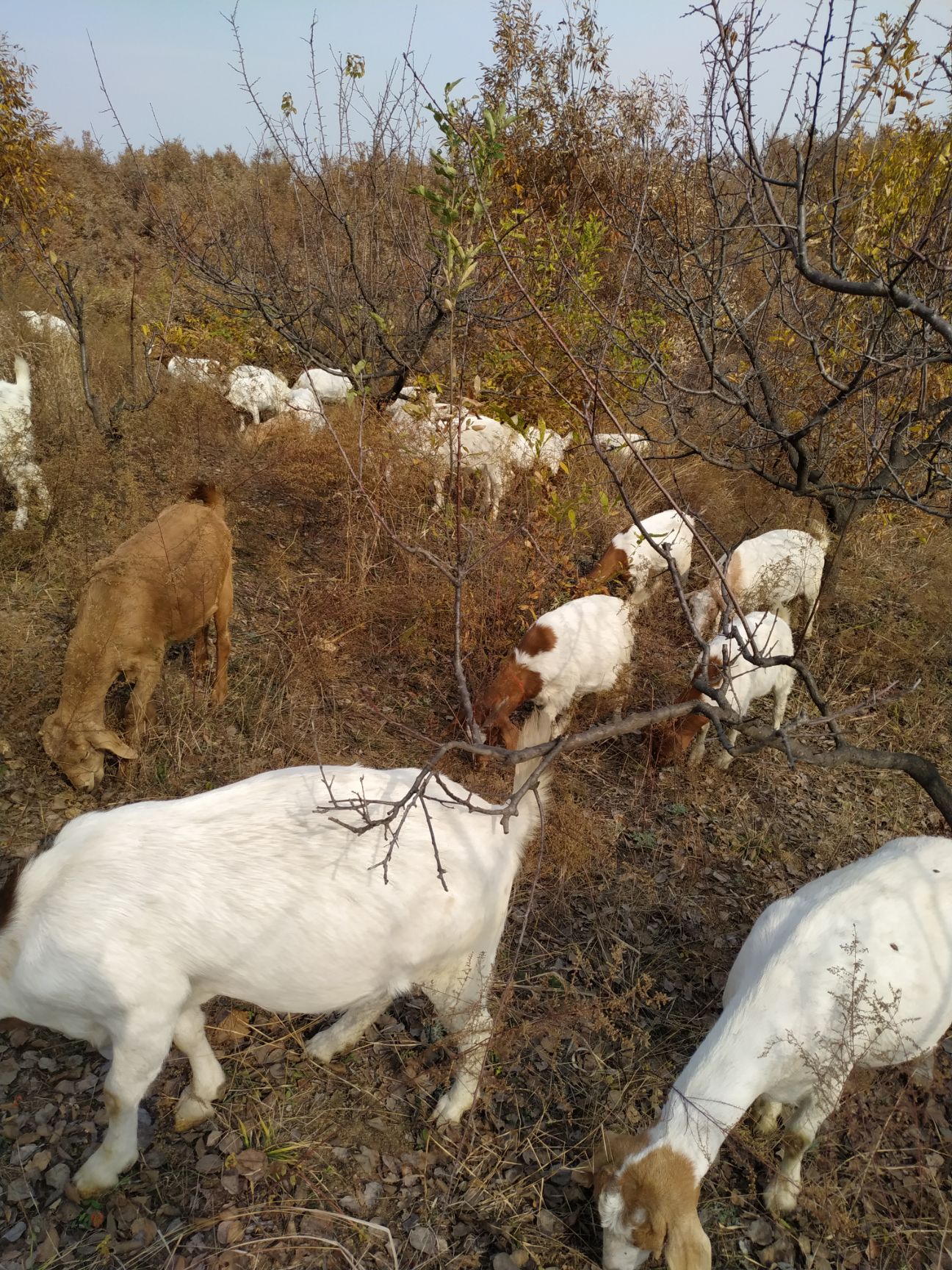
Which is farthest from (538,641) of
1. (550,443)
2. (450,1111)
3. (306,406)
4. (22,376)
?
(306,406)

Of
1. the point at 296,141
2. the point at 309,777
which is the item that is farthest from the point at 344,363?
the point at 309,777

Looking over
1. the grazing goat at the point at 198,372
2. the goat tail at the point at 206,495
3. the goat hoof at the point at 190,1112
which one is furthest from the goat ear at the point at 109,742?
the grazing goat at the point at 198,372

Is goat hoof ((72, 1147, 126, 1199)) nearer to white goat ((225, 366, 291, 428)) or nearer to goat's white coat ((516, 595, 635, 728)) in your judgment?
goat's white coat ((516, 595, 635, 728))

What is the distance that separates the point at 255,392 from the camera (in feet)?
32.1

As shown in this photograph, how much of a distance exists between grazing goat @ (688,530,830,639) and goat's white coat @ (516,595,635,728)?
0.79 m

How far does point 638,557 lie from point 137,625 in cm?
408

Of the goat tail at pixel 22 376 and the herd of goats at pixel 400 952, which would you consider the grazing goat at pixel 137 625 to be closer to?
the herd of goats at pixel 400 952

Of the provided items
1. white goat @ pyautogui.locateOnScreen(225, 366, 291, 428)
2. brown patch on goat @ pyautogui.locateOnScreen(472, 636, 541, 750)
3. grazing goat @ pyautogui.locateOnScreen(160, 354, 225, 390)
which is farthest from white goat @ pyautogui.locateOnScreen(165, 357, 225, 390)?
brown patch on goat @ pyautogui.locateOnScreen(472, 636, 541, 750)

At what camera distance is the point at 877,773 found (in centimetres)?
528

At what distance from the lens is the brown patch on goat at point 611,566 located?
6.44 meters

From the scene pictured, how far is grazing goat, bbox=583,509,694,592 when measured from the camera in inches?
257

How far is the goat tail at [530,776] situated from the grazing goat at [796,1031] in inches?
37.3

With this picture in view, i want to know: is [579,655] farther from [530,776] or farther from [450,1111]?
[530,776]

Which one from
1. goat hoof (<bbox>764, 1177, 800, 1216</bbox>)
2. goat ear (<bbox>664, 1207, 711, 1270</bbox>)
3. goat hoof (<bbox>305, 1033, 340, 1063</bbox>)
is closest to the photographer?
goat ear (<bbox>664, 1207, 711, 1270</bbox>)
